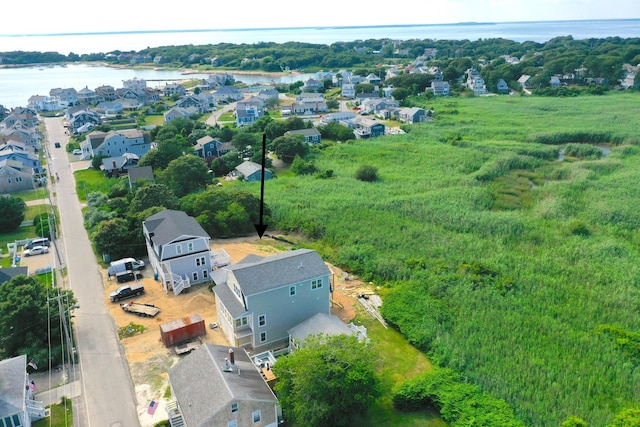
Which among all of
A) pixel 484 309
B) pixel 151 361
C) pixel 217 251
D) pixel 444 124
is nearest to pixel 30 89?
pixel 444 124

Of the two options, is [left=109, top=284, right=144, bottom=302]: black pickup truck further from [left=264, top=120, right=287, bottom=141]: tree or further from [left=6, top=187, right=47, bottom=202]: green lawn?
[left=264, top=120, right=287, bottom=141]: tree

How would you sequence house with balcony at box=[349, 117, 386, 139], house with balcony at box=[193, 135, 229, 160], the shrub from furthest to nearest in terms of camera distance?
house with balcony at box=[349, 117, 386, 139], house with balcony at box=[193, 135, 229, 160], the shrub

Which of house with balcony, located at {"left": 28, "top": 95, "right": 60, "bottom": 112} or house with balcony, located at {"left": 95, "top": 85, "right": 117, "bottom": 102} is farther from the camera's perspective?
house with balcony, located at {"left": 95, "top": 85, "right": 117, "bottom": 102}

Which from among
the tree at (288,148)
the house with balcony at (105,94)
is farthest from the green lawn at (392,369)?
the house with balcony at (105,94)

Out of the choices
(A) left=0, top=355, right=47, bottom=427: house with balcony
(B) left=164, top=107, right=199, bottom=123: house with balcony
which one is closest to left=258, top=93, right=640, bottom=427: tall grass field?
(A) left=0, top=355, right=47, bottom=427: house with balcony

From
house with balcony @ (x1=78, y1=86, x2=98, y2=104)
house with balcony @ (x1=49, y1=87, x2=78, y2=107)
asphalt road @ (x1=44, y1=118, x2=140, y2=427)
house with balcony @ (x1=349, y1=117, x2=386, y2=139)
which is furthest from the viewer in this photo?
house with balcony @ (x1=78, y1=86, x2=98, y2=104)

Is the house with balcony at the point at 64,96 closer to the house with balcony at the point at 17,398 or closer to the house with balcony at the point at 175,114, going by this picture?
the house with balcony at the point at 175,114
